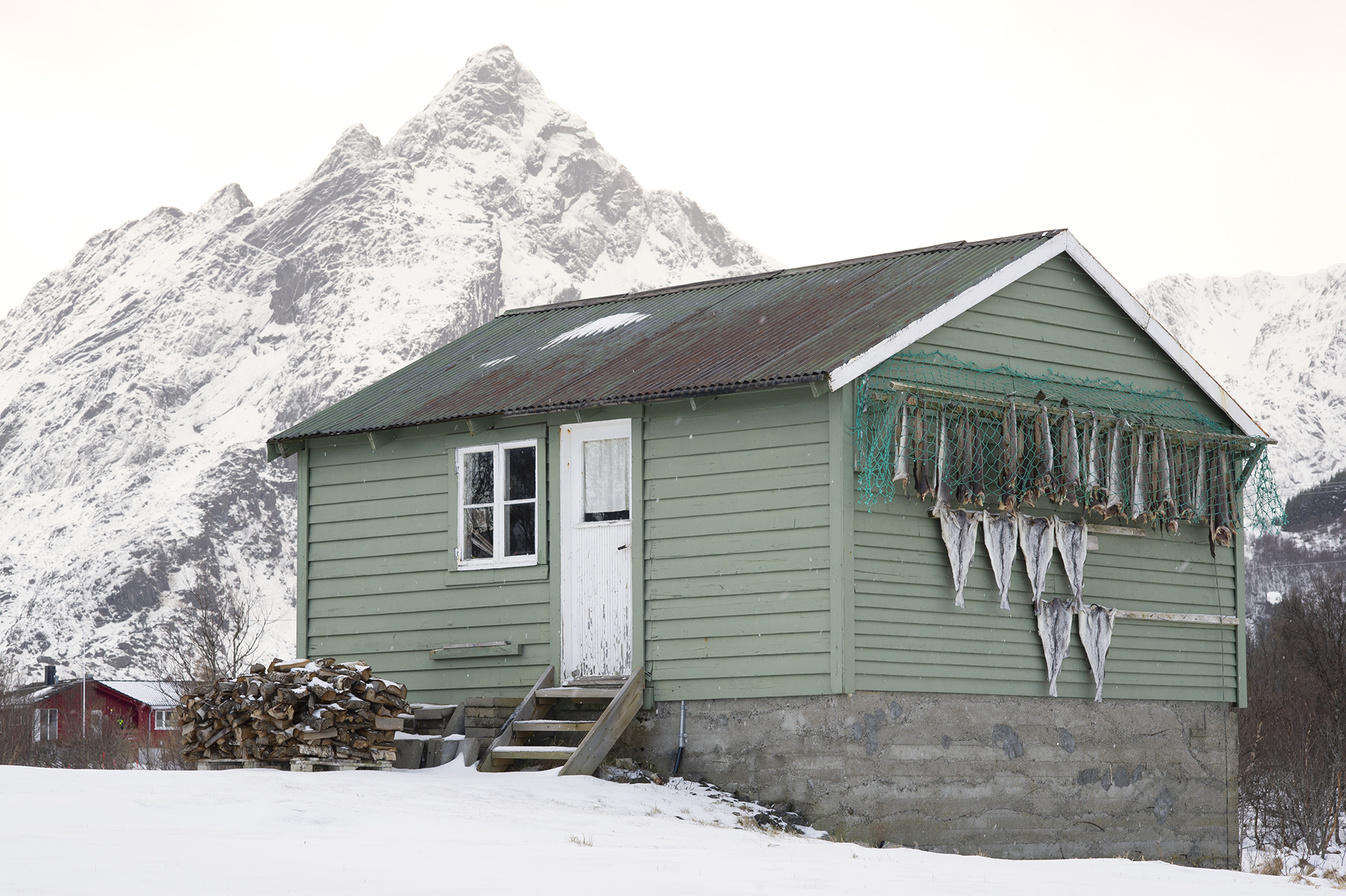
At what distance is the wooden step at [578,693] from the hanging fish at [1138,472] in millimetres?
5616

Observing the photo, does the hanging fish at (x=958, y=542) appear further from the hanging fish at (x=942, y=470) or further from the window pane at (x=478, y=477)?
the window pane at (x=478, y=477)

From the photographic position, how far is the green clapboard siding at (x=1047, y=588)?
15.2 meters

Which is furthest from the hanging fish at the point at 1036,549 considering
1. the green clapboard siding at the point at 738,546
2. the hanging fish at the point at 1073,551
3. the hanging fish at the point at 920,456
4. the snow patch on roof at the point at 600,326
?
the snow patch on roof at the point at 600,326

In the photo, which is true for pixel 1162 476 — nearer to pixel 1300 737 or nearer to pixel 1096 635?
pixel 1096 635

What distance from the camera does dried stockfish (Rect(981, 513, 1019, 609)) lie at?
16.1m

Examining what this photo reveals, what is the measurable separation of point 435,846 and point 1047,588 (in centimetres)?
815

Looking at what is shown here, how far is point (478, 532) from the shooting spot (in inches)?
699

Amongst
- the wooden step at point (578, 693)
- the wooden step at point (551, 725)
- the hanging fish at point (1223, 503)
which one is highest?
the hanging fish at point (1223, 503)

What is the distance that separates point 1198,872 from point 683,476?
608 centimetres

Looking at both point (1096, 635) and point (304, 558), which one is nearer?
point (1096, 635)

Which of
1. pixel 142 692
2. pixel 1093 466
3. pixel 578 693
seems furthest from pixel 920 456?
pixel 142 692

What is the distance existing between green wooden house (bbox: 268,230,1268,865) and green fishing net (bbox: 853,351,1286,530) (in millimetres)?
41

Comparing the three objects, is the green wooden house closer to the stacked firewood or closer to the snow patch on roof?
the snow patch on roof

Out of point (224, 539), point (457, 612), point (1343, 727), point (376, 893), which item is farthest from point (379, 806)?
point (224, 539)
